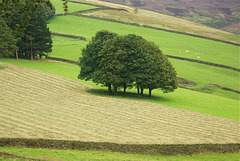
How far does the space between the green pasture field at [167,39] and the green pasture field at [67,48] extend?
22.7ft

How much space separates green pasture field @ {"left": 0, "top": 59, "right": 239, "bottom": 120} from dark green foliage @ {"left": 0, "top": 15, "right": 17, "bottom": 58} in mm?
3242

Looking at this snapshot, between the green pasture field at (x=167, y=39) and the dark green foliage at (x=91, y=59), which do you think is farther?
the green pasture field at (x=167, y=39)

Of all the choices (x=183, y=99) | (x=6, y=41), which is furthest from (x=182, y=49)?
(x=6, y=41)

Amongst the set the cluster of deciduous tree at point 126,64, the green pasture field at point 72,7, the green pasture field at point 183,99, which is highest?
the green pasture field at point 72,7

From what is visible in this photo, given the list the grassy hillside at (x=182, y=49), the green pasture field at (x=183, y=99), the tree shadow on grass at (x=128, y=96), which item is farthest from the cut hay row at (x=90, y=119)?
the grassy hillside at (x=182, y=49)

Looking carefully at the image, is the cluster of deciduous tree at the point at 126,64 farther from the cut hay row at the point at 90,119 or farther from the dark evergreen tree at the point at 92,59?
the cut hay row at the point at 90,119

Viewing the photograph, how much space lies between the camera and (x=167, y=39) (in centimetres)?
13850

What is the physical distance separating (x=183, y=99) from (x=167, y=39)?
2827 inches

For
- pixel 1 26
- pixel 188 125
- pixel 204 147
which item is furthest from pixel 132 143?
pixel 1 26

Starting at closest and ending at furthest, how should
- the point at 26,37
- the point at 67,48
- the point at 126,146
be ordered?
the point at 126,146 < the point at 26,37 < the point at 67,48

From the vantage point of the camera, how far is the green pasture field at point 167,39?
12094 centimetres

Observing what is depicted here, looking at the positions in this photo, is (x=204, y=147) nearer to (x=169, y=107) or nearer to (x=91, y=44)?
(x=169, y=107)

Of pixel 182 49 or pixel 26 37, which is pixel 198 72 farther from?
pixel 26 37

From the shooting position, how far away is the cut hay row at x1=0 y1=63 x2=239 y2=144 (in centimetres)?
3738
